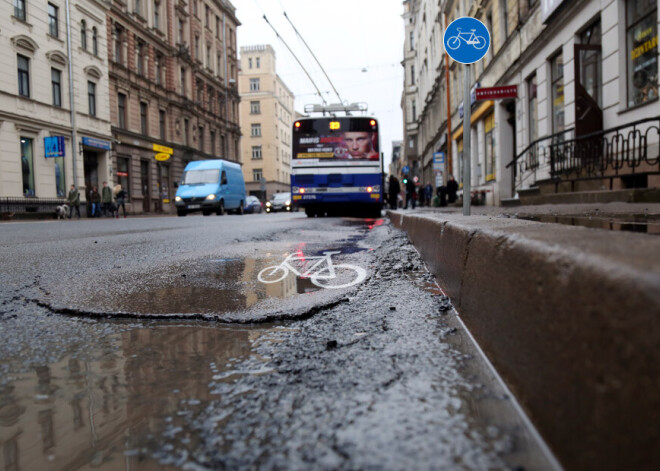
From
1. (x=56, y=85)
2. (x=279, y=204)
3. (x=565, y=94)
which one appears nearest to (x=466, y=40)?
(x=565, y=94)

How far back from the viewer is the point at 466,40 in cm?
542

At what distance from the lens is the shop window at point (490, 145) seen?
19.3 meters

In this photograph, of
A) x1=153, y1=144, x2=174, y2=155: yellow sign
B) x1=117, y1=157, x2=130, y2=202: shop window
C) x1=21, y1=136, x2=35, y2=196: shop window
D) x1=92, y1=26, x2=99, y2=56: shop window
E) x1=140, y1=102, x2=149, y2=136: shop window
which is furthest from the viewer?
x1=153, y1=144, x2=174, y2=155: yellow sign

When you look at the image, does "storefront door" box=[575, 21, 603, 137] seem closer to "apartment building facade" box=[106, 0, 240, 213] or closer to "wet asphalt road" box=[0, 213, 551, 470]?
"wet asphalt road" box=[0, 213, 551, 470]

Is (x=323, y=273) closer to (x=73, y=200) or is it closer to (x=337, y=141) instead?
(x=337, y=141)

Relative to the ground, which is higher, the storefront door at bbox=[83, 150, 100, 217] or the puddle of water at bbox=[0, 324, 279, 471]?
the storefront door at bbox=[83, 150, 100, 217]

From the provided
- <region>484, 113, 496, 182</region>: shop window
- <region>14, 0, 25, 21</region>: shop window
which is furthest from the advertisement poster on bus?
<region>14, 0, 25, 21</region>: shop window

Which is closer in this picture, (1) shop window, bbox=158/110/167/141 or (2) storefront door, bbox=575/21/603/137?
(2) storefront door, bbox=575/21/603/137

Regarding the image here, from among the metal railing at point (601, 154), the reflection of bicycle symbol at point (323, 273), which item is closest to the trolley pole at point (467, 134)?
the reflection of bicycle symbol at point (323, 273)

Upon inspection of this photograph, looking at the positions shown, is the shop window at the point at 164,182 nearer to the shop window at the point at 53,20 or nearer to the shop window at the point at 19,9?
the shop window at the point at 53,20

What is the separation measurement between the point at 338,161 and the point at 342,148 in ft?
1.34

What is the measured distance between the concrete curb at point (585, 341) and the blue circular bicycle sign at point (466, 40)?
4341mm

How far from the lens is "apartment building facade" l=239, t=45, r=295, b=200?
233 feet

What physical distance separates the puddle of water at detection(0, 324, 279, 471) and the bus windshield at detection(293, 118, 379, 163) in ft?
44.2
